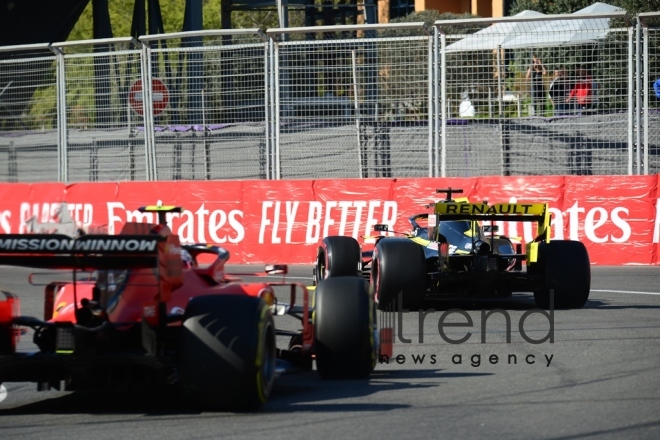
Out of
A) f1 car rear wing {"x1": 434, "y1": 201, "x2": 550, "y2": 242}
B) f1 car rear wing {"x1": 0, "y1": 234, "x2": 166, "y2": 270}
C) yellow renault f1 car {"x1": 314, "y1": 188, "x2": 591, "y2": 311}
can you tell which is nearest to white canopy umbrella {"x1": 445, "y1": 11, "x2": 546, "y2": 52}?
yellow renault f1 car {"x1": 314, "y1": 188, "x2": 591, "y2": 311}

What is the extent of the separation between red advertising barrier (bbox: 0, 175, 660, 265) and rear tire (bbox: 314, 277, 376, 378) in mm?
Answer: 9147

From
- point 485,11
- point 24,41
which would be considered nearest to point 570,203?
point 24,41

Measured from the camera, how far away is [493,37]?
54.9 feet

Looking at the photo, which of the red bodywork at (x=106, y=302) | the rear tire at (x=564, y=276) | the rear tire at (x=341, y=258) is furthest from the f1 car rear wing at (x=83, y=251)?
the rear tire at (x=564, y=276)

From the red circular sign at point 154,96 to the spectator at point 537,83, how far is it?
565 cm

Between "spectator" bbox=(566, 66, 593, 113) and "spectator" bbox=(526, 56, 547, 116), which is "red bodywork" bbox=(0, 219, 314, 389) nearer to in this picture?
"spectator" bbox=(526, 56, 547, 116)

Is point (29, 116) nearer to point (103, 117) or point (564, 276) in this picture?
point (103, 117)

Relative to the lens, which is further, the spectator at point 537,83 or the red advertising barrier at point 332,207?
the spectator at point 537,83

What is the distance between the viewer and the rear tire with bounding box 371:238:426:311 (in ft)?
36.6

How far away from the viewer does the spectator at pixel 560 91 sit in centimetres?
1636

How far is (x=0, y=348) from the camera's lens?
6844mm

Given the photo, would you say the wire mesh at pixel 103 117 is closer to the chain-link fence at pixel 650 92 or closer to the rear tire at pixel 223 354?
the chain-link fence at pixel 650 92

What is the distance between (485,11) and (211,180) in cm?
2968

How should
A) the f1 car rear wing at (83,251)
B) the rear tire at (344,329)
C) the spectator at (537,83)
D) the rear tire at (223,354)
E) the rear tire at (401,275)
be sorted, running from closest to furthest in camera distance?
the rear tire at (223,354)
the f1 car rear wing at (83,251)
the rear tire at (344,329)
the rear tire at (401,275)
the spectator at (537,83)
